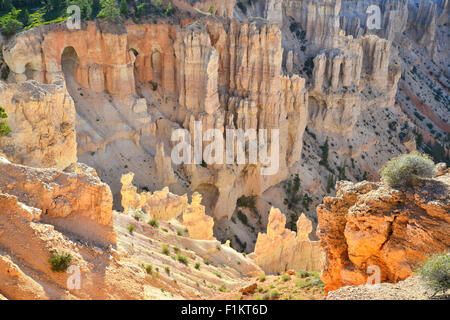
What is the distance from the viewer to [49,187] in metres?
12.8

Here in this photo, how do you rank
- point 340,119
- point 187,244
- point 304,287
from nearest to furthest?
1. point 304,287
2. point 187,244
3. point 340,119

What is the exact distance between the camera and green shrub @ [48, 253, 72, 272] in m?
11.2

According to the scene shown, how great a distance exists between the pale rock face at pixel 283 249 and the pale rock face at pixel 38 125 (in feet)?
36.3

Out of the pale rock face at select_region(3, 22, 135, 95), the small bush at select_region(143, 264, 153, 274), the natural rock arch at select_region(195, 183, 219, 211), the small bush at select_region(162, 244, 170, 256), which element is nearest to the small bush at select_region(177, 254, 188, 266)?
the small bush at select_region(162, 244, 170, 256)

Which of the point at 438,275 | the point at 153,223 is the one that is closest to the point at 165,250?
the point at 153,223

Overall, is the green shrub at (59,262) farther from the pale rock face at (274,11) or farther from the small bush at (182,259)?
the pale rock face at (274,11)

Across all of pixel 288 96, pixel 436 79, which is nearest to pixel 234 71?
pixel 288 96

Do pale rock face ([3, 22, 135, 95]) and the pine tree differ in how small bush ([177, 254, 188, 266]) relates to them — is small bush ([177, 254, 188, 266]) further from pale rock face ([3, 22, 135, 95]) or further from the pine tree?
the pine tree

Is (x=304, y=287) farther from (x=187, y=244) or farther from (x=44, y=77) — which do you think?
(x=44, y=77)

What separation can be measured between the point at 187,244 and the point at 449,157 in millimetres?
50213

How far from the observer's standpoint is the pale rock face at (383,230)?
13102 millimetres

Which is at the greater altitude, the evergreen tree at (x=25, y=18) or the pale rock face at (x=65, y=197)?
the evergreen tree at (x=25, y=18)

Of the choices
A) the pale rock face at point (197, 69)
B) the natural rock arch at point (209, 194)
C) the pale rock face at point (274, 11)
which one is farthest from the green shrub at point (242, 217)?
the pale rock face at point (274, 11)

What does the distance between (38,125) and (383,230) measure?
44.9ft
